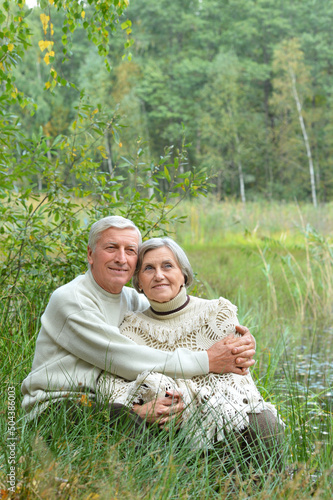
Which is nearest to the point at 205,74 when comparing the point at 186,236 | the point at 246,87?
the point at 246,87

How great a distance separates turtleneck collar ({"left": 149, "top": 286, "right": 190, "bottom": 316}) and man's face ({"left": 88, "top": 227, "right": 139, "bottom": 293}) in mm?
198

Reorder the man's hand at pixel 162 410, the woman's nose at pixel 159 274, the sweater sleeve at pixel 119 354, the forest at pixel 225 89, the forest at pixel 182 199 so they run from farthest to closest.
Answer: the forest at pixel 225 89 → the woman's nose at pixel 159 274 → the sweater sleeve at pixel 119 354 → the man's hand at pixel 162 410 → the forest at pixel 182 199

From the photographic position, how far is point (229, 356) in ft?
8.91

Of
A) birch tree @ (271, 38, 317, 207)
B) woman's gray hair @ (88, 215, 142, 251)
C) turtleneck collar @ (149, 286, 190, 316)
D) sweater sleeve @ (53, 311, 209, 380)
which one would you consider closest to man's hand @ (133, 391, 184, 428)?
sweater sleeve @ (53, 311, 209, 380)

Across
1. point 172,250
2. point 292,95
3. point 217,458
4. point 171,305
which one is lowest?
point 217,458

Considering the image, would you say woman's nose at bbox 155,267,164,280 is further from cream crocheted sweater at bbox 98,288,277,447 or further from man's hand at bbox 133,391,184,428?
man's hand at bbox 133,391,184,428

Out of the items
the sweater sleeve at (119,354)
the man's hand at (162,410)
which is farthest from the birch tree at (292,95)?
the man's hand at (162,410)

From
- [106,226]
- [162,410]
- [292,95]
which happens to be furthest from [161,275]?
[292,95]

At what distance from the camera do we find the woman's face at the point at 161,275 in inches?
112

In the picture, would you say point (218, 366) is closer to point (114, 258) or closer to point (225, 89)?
point (114, 258)

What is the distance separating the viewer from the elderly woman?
2541mm

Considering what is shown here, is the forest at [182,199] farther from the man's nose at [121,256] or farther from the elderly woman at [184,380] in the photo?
the man's nose at [121,256]

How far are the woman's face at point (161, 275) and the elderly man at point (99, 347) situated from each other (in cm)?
9

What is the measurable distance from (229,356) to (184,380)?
236mm
